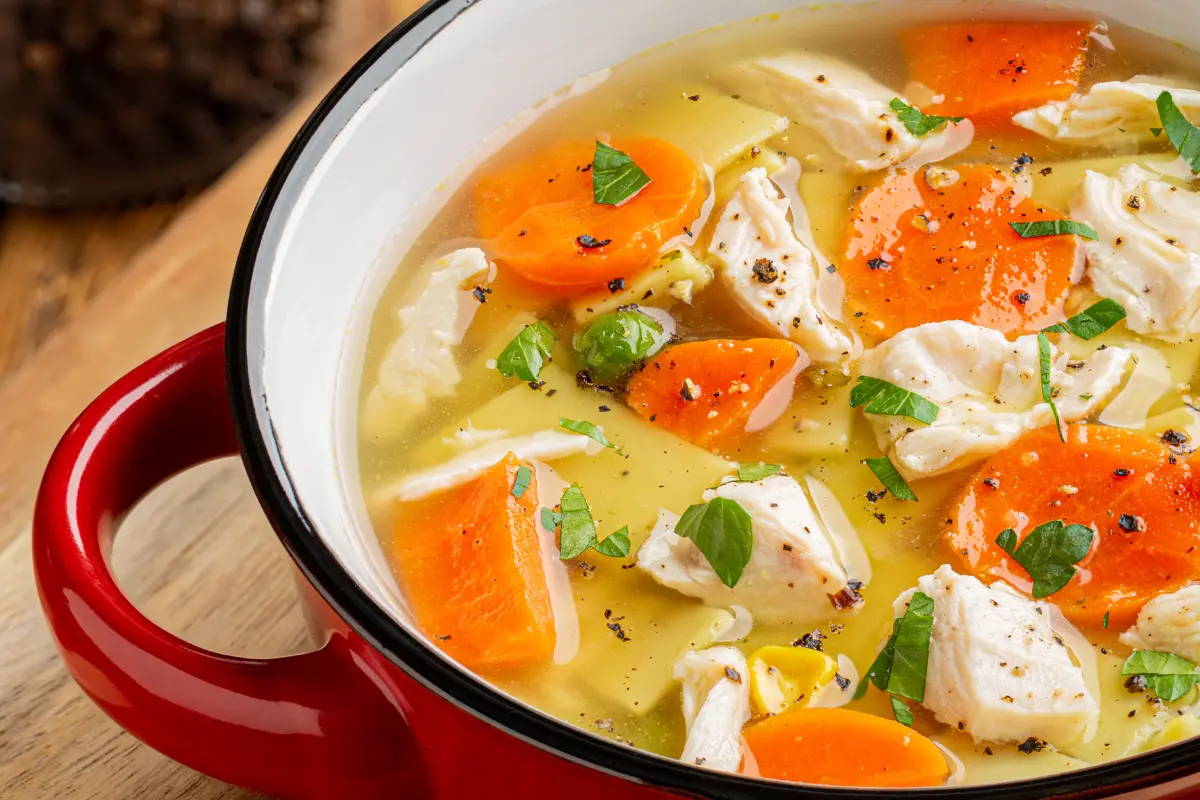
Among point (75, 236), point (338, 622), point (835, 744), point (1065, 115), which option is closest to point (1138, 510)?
point (835, 744)

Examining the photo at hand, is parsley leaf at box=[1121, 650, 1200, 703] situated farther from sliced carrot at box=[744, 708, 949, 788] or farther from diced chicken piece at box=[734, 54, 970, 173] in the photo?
diced chicken piece at box=[734, 54, 970, 173]

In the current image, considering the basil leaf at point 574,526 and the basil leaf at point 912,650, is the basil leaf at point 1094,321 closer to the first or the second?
the basil leaf at point 912,650

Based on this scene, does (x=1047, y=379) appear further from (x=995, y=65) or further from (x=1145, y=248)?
(x=995, y=65)

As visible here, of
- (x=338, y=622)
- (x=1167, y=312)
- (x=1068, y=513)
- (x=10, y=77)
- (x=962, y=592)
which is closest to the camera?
(x=338, y=622)

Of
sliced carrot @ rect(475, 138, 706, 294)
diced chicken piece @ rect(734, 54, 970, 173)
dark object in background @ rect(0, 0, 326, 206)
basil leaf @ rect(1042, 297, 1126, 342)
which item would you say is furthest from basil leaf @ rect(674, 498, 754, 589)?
dark object in background @ rect(0, 0, 326, 206)

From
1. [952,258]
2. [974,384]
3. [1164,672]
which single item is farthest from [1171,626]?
[952,258]

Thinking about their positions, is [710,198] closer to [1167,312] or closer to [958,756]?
[1167,312]
